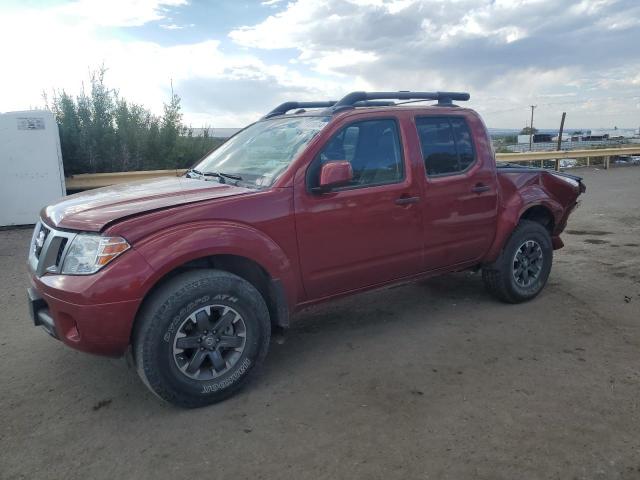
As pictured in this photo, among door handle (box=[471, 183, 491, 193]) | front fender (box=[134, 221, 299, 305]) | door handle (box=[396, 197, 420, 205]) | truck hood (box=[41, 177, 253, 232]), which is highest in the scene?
truck hood (box=[41, 177, 253, 232])

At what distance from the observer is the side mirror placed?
3.47 metres

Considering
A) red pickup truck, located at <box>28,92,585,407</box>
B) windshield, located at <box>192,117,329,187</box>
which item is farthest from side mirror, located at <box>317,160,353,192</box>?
windshield, located at <box>192,117,329,187</box>

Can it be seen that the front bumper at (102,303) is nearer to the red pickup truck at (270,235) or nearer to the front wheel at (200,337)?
the red pickup truck at (270,235)

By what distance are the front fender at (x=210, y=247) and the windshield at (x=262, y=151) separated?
0.48 meters

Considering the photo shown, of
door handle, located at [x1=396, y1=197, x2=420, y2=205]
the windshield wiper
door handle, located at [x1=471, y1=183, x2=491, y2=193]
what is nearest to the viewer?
the windshield wiper

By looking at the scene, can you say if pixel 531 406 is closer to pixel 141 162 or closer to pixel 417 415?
pixel 417 415

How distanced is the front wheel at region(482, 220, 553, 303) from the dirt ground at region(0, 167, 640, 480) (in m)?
0.16

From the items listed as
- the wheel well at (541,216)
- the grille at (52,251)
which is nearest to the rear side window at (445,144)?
the wheel well at (541,216)

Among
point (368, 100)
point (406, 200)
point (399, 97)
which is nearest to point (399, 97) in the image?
point (399, 97)

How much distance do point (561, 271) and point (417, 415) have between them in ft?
12.6

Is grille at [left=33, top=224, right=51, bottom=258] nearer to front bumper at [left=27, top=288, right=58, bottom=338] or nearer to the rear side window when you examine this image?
front bumper at [left=27, top=288, right=58, bottom=338]

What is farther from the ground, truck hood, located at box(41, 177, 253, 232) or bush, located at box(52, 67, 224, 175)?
bush, located at box(52, 67, 224, 175)

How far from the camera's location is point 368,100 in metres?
4.43

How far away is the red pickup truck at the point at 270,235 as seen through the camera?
3037 mm
